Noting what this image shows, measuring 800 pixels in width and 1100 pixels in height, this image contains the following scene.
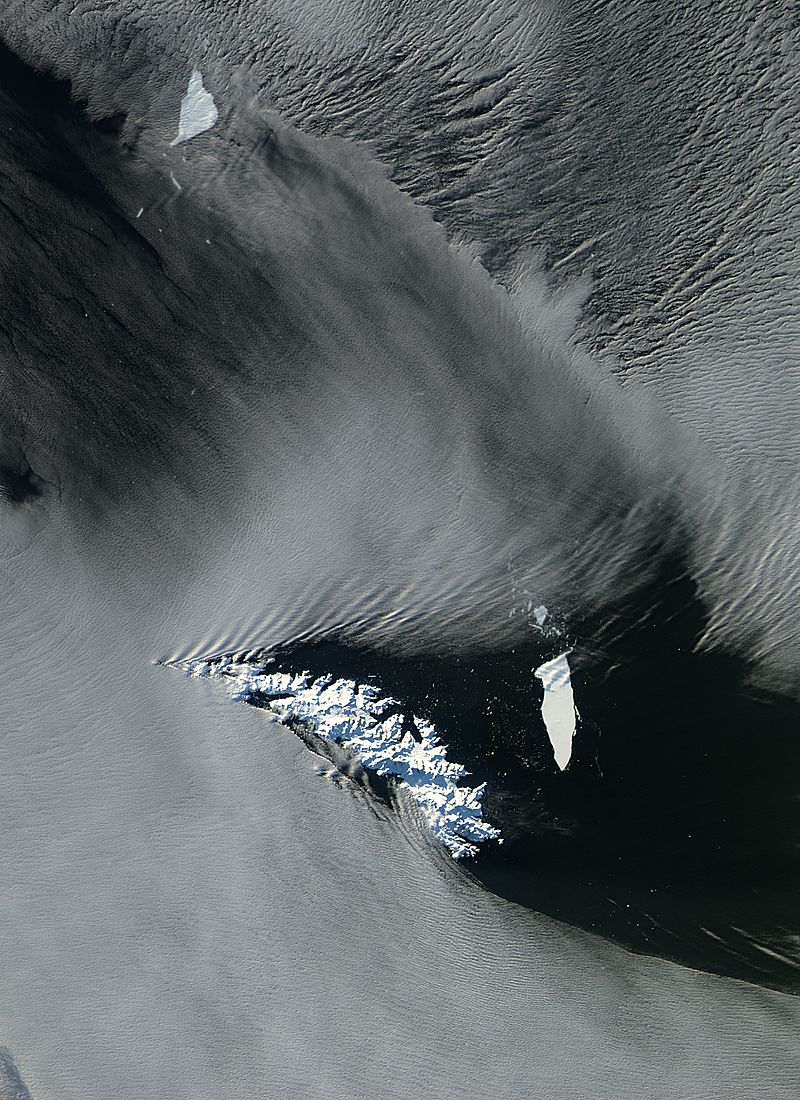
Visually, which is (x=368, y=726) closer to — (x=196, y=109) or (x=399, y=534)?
(x=399, y=534)

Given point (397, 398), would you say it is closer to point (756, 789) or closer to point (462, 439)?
point (462, 439)

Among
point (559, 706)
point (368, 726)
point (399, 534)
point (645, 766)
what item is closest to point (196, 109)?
point (399, 534)

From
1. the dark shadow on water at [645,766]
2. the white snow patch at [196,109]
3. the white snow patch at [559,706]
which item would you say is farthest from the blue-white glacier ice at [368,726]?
the white snow patch at [196,109]

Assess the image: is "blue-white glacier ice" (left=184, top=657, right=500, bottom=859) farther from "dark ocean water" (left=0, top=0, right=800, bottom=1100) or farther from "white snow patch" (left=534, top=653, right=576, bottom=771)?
"white snow patch" (left=534, top=653, right=576, bottom=771)

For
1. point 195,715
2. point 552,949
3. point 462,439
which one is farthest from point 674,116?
point 552,949

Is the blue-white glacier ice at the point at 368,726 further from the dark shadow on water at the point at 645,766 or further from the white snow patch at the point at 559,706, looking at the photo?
the white snow patch at the point at 559,706

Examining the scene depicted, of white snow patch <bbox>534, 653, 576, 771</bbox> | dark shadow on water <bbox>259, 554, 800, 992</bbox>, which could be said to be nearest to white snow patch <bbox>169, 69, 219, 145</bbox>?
dark shadow on water <bbox>259, 554, 800, 992</bbox>
